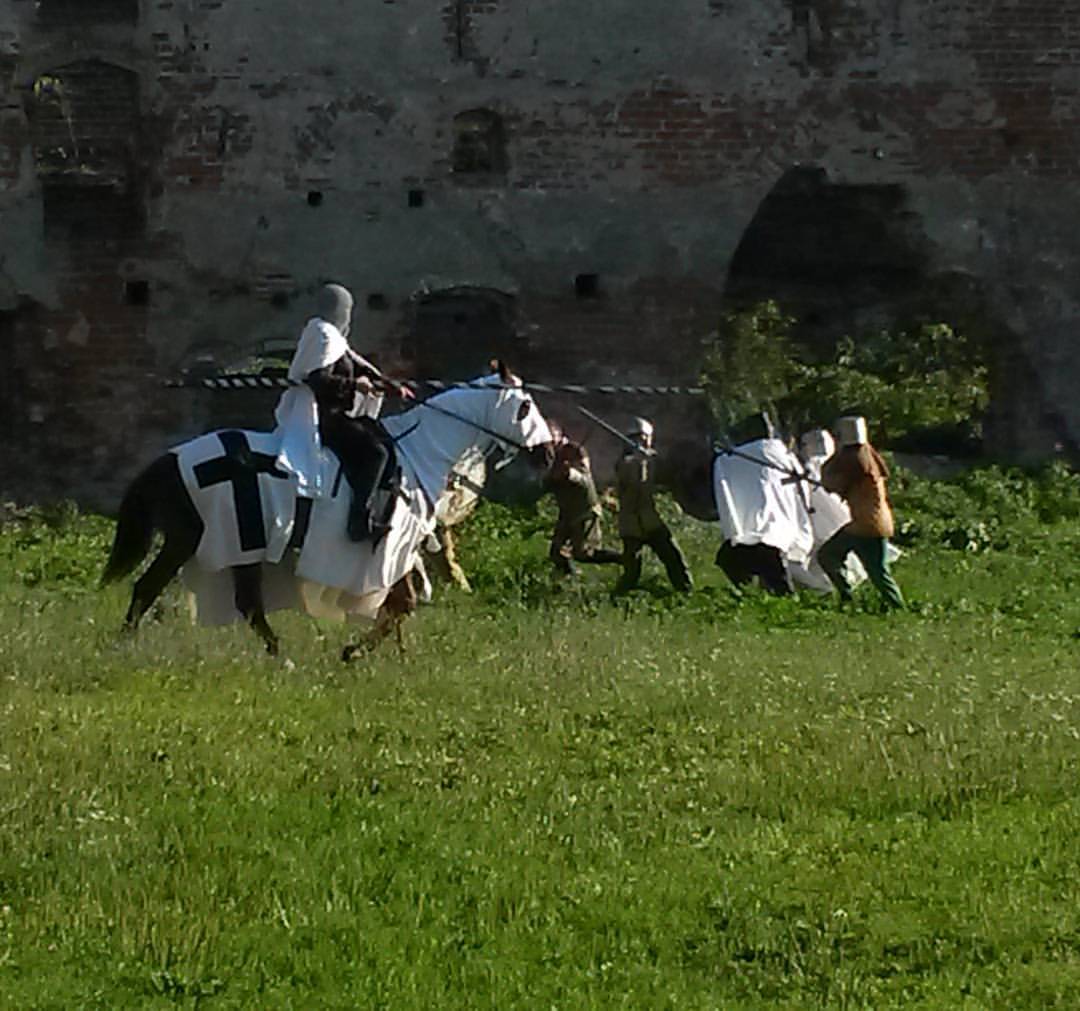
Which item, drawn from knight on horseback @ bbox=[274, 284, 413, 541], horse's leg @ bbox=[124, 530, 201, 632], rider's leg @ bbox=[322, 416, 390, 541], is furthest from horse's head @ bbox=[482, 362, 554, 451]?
horse's leg @ bbox=[124, 530, 201, 632]

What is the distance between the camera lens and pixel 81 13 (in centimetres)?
2353

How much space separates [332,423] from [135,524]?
4.40 ft

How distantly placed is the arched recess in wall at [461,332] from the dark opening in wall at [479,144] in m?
1.36

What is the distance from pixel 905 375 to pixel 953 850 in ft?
52.8

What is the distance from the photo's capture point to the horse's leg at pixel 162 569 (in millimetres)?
12180

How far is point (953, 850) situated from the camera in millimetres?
7172

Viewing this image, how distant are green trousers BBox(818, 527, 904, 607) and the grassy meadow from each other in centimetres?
176

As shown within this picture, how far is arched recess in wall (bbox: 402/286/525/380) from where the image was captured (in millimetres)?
23531

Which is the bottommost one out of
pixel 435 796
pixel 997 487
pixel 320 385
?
pixel 997 487

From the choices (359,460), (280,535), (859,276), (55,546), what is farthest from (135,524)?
(859,276)

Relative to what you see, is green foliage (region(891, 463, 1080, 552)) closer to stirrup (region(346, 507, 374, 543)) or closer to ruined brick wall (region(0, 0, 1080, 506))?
ruined brick wall (region(0, 0, 1080, 506))

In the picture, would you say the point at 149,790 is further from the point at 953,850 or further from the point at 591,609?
the point at 591,609

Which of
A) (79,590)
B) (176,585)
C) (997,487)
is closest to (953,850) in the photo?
(176,585)

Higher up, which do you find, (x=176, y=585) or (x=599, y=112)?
(x=599, y=112)
